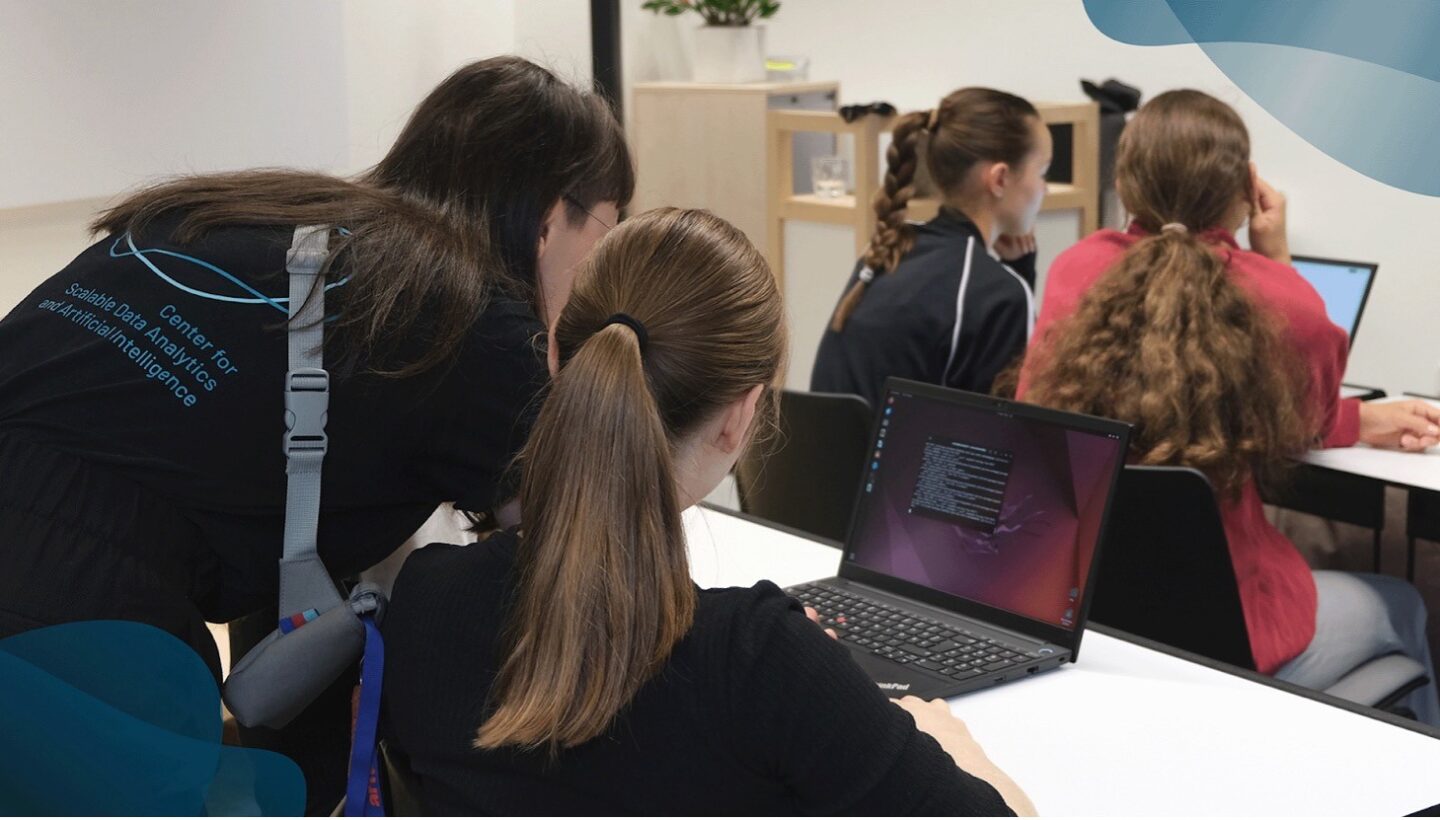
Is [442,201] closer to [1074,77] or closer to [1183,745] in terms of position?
[1183,745]

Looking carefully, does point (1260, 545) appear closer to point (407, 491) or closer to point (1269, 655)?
point (1269, 655)

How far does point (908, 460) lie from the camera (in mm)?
1693

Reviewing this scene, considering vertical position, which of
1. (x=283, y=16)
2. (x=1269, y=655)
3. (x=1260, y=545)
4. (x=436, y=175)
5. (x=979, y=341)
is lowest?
(x=1269, y=655)

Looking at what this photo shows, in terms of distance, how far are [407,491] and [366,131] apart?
203 centimetres

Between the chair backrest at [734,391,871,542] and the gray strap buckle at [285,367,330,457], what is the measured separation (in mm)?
1087

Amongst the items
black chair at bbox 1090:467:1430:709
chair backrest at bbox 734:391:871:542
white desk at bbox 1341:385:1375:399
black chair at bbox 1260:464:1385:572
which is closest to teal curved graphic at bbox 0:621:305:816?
black chair at bbox 1090:467:1430:709

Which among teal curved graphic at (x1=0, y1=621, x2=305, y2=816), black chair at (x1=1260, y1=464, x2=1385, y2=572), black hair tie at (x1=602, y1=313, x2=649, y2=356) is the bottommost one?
black chair at (x1=1260, y1=464, x2=1385, y2=572)

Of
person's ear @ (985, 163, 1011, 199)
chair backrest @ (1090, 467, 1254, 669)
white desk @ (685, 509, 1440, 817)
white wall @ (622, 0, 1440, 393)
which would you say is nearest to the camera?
white desk @ (685, 509, 1440, 817)

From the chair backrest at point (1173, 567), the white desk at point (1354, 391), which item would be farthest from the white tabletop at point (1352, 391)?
the chair backrest at point (1173, 567)

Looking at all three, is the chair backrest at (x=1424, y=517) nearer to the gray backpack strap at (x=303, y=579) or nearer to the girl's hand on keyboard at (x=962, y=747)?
the girl's hand on keyboard at (x=962, y=747)

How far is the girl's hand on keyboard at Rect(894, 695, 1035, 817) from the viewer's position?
1.18 meters

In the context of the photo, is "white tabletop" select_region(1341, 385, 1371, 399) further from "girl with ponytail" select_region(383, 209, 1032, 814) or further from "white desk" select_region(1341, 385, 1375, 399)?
"girl with ponytail" select_region(383, 209, 1032, 814)

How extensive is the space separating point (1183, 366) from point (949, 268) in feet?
2.51

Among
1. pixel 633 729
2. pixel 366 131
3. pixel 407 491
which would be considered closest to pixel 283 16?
pixel 366 131
